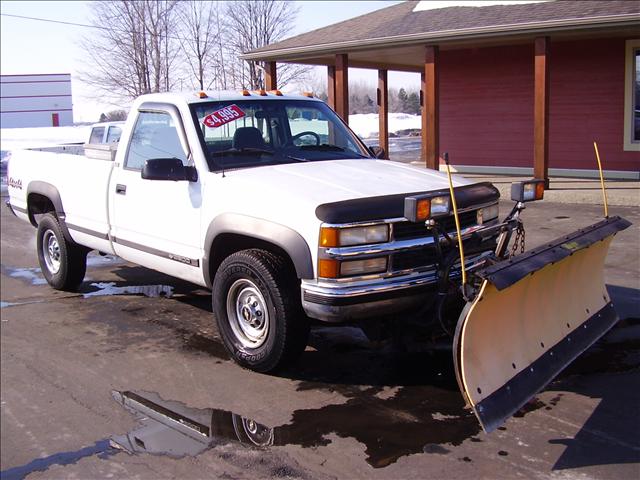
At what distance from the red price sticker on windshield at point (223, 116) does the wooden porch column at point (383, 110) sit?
14.1 m

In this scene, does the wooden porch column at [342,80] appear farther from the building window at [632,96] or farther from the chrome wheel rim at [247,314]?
the chrome wheel rim at [247,314]

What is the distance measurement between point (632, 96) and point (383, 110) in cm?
735

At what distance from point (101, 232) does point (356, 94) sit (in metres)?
→ 78.1

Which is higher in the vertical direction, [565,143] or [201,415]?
[565,143]

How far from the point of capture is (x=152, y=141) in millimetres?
6477

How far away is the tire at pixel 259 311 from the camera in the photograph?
5027 millimetres

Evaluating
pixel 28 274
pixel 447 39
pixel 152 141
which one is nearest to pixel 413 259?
pixel 152 141

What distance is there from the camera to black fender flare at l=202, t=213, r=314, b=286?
4.77 metres

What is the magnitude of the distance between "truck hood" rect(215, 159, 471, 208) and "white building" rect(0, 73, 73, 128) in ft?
179

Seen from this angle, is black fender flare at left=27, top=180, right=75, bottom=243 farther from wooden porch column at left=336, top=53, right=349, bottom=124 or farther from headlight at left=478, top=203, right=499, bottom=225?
wooden porch column at left=336, top=53, right=349, bottom=124

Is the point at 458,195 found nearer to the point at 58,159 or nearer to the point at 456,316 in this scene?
the point at 456,316

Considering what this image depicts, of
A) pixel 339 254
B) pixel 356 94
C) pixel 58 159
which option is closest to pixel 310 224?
pixel 339 254

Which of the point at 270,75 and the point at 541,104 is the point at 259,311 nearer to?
the point at 541,104

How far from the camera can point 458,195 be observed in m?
5.25
